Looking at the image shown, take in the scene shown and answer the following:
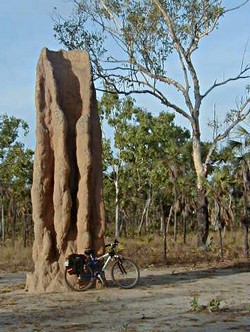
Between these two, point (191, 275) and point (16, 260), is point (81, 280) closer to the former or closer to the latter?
point (191, 275)

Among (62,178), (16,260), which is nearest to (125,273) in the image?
(62,178)

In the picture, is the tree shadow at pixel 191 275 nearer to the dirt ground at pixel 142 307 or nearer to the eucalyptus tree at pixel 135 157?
the dirt ground at pixel 142 307

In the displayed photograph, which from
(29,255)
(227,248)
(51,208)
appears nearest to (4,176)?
(29,255)

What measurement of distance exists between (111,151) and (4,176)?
21.5 ft

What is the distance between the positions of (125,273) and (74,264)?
139 centimetres

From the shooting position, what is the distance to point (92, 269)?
15516mm

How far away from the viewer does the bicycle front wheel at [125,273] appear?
1586cm

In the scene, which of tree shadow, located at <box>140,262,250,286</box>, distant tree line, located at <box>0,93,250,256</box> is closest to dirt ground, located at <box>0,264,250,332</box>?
tree shadow, located at <box>140,262,250,286</box>

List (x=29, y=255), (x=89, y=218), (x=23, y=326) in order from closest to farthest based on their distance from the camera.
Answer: (x=23, y=326), (x=89, y=218), (x=29, y=255)

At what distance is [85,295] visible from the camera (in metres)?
14.8

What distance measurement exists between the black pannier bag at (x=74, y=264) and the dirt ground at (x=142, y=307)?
0.50 metres

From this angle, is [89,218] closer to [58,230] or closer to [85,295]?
[58,230]

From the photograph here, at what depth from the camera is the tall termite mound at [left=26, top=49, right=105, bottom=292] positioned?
1562cm

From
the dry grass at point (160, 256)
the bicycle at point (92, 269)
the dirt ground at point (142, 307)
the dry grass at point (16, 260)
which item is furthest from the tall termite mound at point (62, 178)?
the dry grass at point (16, 260)
